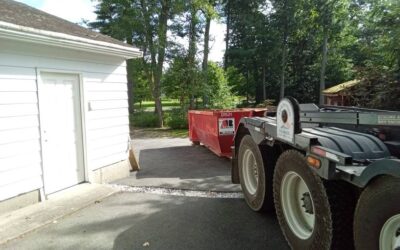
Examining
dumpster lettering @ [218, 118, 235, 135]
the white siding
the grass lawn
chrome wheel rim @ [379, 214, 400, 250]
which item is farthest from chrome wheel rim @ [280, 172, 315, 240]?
the grass lawn

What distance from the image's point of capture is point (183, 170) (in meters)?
8.54

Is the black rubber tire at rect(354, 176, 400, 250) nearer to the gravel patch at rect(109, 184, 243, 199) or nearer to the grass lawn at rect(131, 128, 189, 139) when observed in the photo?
the gravel patch at rect(109, 184, 243, 199)

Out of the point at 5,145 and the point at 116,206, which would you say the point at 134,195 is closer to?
the point at 116,206

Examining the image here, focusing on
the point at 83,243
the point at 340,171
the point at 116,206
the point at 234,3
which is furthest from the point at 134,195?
the point at 234,3

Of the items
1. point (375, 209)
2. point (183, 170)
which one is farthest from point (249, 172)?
point (183, 170)

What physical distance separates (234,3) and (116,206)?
29.5 m

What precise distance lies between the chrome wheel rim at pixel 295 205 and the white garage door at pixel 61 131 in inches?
165

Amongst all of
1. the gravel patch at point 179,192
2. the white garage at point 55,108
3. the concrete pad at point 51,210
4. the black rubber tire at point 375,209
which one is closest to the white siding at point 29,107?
the white garage at point 55,108

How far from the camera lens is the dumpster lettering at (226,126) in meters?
9.09

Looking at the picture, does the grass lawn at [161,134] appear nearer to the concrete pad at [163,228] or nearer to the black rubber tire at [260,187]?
the concrete pad at [163,228]

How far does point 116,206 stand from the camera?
18.9ft

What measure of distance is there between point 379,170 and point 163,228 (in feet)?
10.2

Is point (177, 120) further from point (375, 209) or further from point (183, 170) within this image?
point (375, 209)

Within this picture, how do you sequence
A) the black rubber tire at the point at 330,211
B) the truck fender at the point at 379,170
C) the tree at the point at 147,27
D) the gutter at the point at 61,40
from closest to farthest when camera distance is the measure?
the truck fender at the point at 379,170, the black rubber tire at the point at 330,211, the gutter at the point at 61,40, the tree at the point at 147,27
